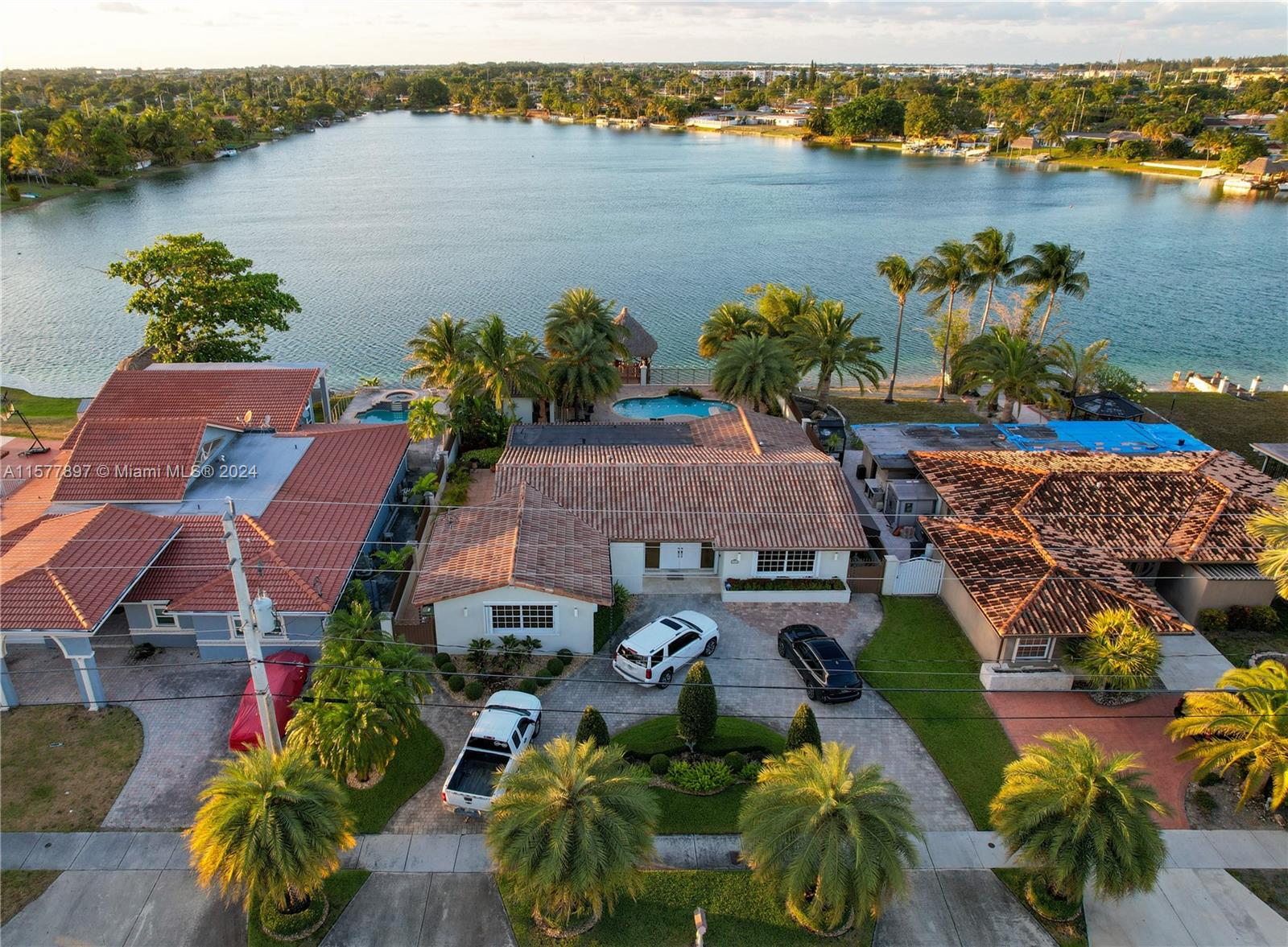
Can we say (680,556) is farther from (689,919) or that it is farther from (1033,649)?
(689,919)

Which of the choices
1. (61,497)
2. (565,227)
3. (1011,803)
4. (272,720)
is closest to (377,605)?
(272,720)

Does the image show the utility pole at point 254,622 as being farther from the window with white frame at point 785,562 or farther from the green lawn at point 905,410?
the green lawn at point 905,410

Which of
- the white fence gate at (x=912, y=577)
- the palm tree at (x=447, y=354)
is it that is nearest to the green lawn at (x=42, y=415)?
the palm tree at (x=447, y=354)

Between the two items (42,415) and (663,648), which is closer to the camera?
(663,648)

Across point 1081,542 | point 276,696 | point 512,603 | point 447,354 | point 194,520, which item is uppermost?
point 447,354

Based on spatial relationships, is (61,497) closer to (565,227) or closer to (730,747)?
(730,747)

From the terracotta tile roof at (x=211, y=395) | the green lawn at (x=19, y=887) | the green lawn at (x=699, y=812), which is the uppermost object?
the terracotta tile roof at (x=211, y=395)

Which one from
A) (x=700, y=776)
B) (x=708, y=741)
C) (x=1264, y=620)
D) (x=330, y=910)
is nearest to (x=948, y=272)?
(x=1264, y=620)
